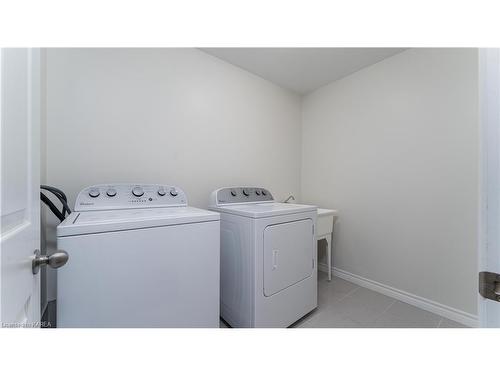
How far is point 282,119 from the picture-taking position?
2.54m

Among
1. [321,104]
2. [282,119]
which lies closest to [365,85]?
[321,104]

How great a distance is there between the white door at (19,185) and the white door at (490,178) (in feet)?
3.54

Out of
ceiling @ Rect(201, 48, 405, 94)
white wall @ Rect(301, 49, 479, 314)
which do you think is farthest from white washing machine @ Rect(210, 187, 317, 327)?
ceiling @ Rect(201, 48, 405, 94)

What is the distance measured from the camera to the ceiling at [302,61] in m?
1.84

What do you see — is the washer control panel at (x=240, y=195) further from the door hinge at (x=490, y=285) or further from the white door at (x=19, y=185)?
the door hinge at (x=490, y=285)

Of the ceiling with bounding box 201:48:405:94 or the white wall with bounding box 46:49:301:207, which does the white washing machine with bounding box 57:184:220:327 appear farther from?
the ceiling with bounding box 201:48:405:94

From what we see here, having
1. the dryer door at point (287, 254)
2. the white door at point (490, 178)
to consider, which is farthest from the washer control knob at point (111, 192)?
the white door at point (490, 178)

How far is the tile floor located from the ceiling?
94.7 inches

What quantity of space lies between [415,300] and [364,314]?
547 mm

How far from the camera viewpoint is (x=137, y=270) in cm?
86

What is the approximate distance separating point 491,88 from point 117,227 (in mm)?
1295

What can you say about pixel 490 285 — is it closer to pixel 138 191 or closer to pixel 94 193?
pixel 138 191

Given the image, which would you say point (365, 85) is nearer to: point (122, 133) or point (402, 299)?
point (402, 299)

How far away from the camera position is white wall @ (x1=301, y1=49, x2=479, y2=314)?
59.8 inches
